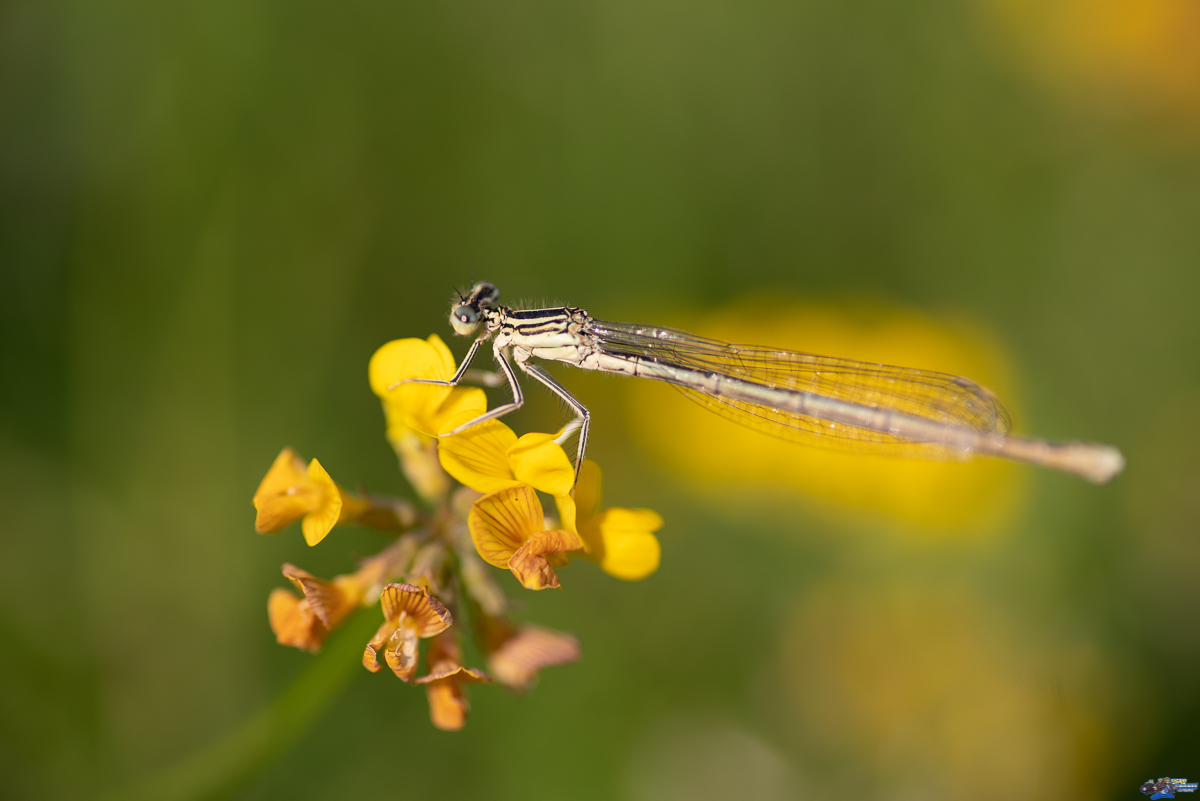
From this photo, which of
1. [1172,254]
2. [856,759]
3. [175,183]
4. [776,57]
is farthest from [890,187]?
[175,183]

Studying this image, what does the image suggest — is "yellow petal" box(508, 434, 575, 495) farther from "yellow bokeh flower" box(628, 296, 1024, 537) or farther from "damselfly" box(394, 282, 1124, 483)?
"yellow bokeh flower" box(628, 296, 1024, 537)

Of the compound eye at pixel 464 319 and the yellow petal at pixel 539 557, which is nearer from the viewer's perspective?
the yellow petal at pixel 539 557

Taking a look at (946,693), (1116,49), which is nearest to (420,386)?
(946,693)

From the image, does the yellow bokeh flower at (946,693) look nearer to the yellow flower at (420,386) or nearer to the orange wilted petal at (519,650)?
the orange wilted petal at (519,650)

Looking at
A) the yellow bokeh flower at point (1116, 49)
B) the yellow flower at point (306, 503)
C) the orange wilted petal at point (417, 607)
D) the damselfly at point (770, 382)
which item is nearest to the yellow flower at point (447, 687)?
the orange wilted petal at point (417, 607)

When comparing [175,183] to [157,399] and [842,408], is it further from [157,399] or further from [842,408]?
[842,408]

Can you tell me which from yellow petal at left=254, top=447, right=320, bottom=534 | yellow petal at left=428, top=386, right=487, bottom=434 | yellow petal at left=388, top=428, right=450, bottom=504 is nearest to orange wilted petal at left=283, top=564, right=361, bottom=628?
yellow petal at left=254, top=447, right=320, bottom=534

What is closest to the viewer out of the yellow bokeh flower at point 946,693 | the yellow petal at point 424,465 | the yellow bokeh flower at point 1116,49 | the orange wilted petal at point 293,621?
the orange wilted petal at point 293,621

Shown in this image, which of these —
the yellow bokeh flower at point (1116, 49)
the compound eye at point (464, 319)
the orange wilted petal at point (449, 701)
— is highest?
the yellow bokeh flower at point (1116, 49)
